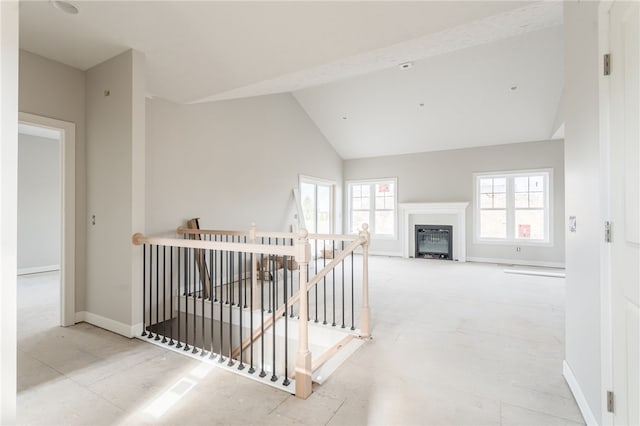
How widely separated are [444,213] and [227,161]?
535 cm

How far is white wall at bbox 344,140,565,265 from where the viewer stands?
21.9ft

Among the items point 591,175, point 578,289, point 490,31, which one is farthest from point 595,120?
point 490,31

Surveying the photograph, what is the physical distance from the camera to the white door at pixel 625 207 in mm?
1252

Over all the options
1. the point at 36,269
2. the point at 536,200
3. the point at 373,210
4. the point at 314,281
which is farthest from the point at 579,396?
the point at 36,269

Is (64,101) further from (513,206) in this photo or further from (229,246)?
(513,206)

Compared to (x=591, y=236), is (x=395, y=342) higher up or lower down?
lower down

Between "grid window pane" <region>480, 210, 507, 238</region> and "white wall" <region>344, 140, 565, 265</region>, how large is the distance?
0.25m

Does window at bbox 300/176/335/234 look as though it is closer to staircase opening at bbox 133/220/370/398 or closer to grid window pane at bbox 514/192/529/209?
staircase opening at bbox 133/220/370/398

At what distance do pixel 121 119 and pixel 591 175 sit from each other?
371 cm

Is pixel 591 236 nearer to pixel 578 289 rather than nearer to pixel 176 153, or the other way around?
pixel 578 289

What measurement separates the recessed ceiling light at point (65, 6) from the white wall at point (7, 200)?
153 cm

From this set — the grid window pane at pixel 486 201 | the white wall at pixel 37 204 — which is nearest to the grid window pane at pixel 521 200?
the grid window pane at pixel 486 201

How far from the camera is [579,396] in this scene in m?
1.90

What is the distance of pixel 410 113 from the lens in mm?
6781
